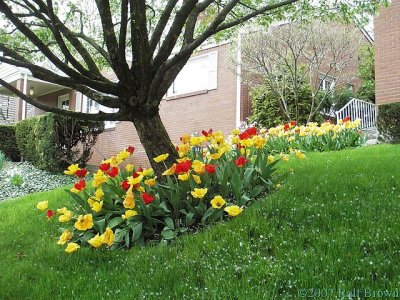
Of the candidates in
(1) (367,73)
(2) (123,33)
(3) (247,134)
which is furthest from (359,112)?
(2) (123,33)

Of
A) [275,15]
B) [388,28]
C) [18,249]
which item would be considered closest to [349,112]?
[388,28]

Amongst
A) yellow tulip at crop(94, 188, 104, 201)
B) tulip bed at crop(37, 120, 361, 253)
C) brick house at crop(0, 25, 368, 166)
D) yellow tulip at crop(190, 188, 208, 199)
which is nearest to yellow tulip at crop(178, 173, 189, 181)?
tulip bed at crop(37, 120, 361, 253)

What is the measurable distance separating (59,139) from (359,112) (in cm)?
1053

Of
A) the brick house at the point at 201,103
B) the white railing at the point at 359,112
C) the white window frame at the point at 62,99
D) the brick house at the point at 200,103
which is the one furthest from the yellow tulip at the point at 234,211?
the white window frame at the point at 62,99

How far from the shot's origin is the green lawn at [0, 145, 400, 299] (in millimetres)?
2227

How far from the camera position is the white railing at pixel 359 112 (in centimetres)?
1435

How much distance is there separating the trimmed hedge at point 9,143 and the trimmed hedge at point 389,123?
12453mm

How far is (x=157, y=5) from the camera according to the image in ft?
21.6

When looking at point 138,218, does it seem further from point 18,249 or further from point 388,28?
point 388,28

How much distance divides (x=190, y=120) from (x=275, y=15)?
935 cm

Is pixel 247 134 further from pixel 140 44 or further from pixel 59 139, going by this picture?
pixel 59 139

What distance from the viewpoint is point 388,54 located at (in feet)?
32.0

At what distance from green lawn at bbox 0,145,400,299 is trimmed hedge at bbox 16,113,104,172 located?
7.40m

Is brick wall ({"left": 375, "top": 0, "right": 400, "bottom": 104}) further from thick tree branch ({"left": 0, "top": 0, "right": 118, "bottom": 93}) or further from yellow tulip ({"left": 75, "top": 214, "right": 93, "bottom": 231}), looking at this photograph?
yellow tulip ({"left": 75, "top": 214, "right": 93, "bottom": 231})
